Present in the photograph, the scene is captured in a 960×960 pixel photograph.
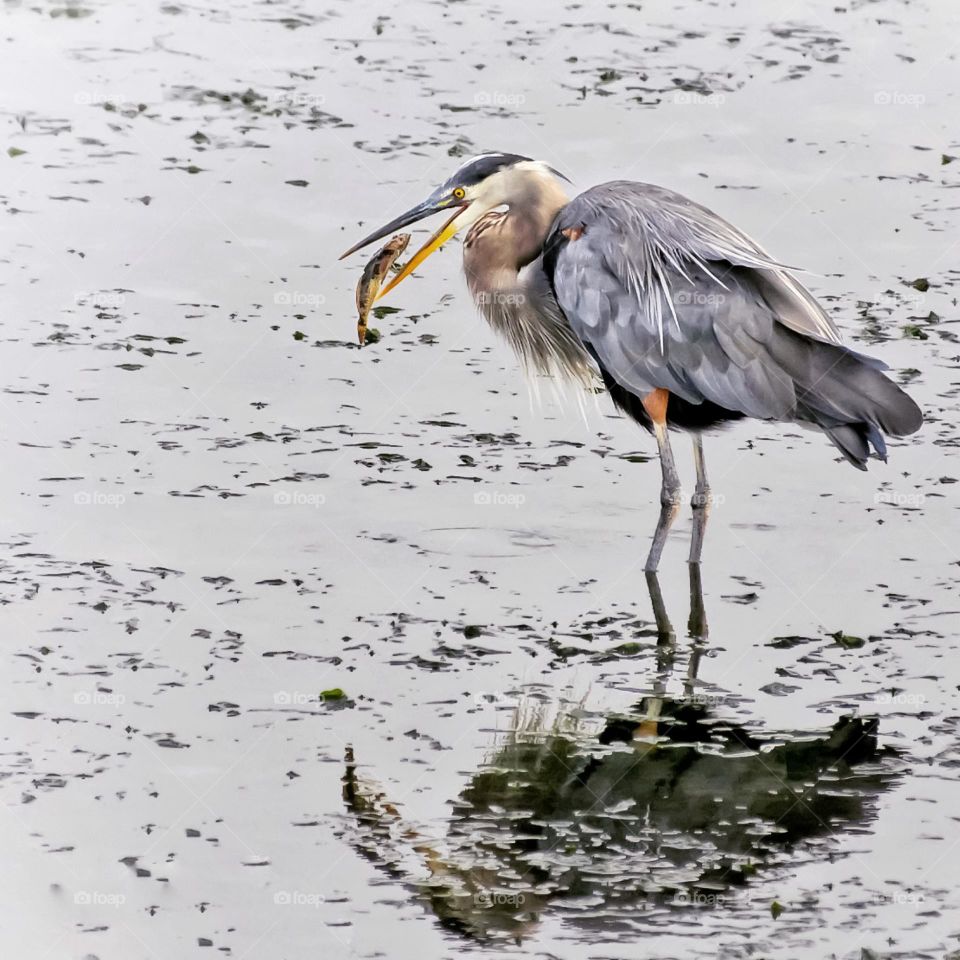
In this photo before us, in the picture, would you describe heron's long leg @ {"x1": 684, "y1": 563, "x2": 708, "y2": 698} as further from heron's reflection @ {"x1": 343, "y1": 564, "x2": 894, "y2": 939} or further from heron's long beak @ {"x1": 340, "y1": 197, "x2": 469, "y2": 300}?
heron's long beak @ {"x1": 340, "y1": 197, "x2": 469, "y2": 300}

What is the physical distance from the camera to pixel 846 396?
852cm

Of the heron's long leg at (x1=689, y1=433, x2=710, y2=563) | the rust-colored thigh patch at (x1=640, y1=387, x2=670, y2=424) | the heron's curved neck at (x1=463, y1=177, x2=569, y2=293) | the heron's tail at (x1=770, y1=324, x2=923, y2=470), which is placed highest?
the heron's curved neck at (x1=463, y1=177, x2=569, y2=293)

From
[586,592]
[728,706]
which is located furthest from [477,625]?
[728,706]

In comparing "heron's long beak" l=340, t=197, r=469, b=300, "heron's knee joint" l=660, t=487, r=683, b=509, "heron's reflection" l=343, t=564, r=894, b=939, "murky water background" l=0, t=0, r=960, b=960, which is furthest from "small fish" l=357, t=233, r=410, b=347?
"heron's reflection" l=343, t=564, r=894, b=939

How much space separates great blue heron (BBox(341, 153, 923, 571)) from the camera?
862cm

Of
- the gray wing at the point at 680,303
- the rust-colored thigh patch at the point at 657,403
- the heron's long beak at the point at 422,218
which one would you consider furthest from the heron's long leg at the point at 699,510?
the heron's long beak at the point at 422,218

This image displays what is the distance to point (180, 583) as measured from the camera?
28.5 ft

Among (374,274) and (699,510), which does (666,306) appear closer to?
(699,510)

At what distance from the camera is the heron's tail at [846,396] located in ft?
27.7

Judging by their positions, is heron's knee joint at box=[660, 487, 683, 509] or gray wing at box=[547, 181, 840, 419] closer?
gray wing at box=[547, 181, 840, 419]

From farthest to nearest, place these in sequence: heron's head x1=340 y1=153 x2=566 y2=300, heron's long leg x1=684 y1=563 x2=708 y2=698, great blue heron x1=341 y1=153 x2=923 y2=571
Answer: heron's head x1=340 y1=153 x2=566 y2=300, great blue heron x1=341 y1=153 x2=923 y2=571, heron's long leg x1=684 y1=563 x2=708 y2=698

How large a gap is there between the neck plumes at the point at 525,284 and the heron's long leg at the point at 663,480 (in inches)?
34.2

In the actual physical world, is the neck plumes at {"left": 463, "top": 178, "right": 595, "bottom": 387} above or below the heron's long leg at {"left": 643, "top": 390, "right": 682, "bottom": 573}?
above

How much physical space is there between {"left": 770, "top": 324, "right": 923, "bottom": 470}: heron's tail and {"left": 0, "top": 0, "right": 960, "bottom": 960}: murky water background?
0.84 metres
